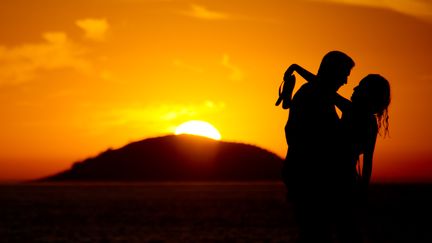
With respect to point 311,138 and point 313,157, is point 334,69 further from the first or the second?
point 313,157

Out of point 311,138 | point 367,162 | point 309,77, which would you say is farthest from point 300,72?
point 367,162

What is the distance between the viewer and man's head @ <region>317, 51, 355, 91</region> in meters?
7.40

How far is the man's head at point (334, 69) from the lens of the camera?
7398mm

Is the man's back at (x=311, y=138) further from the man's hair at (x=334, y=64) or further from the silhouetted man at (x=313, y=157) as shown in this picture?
the man's hair at (x=334, y=64)

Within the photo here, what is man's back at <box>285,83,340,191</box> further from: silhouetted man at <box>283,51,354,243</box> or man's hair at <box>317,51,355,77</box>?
man's hair at <box>317,51,355,77</box>

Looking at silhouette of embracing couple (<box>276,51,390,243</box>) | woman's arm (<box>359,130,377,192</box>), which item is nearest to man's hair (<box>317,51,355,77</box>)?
silhouette of embracing couple (<box>276,51,390,243</box>)

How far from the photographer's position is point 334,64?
7434 millimetres

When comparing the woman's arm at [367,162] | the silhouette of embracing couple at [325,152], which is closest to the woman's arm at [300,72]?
the silhouette of embracing couple at [325,152]

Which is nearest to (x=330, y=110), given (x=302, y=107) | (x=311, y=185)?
(x=302, y=107)

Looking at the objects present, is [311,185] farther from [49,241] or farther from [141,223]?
[141,223]

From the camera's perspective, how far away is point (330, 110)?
24.3 feet

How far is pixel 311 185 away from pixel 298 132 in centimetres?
53

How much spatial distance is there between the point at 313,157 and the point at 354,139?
0.49m

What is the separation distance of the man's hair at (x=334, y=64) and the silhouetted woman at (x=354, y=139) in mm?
156
